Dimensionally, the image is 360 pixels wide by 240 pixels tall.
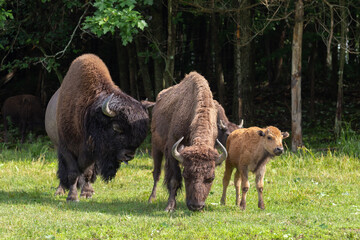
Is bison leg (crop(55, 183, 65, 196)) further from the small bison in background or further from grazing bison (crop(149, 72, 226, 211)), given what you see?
the small bison in background

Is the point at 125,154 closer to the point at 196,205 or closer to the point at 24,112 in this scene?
the point at 196,205

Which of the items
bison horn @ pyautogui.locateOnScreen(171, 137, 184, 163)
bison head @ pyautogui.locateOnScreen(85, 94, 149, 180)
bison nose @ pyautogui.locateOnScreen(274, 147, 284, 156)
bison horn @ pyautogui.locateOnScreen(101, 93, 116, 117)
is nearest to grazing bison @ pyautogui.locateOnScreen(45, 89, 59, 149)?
bison head @ pyautogui.locateOnScreen(85, 94, 149, 180)

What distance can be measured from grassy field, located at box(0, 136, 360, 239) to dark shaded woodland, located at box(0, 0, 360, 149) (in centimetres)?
310

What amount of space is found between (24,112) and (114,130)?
12.1 meters

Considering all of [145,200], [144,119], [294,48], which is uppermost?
[294,48]

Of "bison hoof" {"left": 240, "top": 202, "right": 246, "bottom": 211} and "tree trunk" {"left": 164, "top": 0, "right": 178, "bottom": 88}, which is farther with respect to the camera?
"tree trunk" {"left": 164, "top": 0, "right": 178, "bottom": 88}

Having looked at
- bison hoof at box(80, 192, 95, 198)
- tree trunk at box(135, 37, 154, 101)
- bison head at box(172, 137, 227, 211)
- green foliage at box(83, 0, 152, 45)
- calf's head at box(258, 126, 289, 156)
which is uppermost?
A: green foliage at box(83, 0, 152, 45)

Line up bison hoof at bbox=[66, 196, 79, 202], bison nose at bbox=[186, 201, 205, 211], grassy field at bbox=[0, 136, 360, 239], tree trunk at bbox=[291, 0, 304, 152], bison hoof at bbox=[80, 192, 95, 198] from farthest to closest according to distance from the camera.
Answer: tree trunk at bbox=[291, 0, 304, 152] < bison hoof at bbox=[80, 192, 95, 198] < bison hoof at bbox=[66, 196, 79, 202] < bison nose at bbox=[186, 201, 205, 211] < grassy field at bbox=[0, 136, 360, 239]

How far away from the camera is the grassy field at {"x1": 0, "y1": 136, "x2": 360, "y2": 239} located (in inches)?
261

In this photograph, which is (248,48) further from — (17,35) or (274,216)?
(274,216)

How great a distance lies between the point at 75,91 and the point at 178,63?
13.8 m

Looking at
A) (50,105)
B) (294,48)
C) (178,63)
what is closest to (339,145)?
(294,48)

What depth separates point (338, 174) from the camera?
36.0 feet

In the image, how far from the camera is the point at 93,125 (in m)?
8.78
